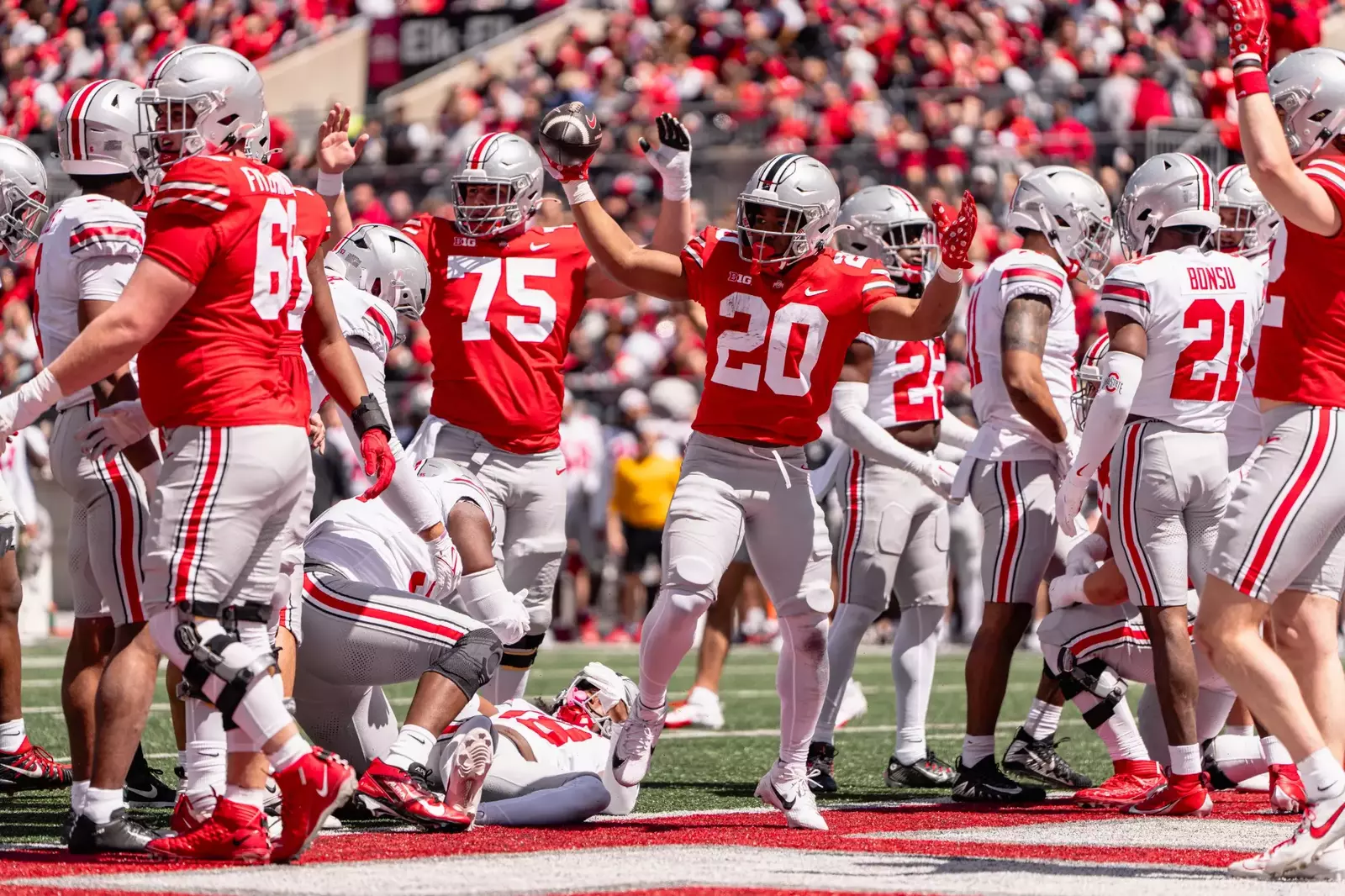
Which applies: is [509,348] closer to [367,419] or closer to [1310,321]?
[367,419]

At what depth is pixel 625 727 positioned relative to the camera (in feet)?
19.0

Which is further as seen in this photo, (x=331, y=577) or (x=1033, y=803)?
(x=1033, y=803)

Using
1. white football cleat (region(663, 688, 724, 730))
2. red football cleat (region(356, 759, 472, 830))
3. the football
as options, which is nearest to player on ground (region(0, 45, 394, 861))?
red football cleat (region(356, 759, 472, 830))

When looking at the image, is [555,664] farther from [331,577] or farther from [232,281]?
[232,281]

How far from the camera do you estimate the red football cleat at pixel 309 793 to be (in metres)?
4.55

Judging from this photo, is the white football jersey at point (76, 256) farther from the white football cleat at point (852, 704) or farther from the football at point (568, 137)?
the white football cleat at point (852, 704)

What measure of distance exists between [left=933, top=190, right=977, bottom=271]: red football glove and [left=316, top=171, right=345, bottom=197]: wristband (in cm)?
188

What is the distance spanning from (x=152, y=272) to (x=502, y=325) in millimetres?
2364

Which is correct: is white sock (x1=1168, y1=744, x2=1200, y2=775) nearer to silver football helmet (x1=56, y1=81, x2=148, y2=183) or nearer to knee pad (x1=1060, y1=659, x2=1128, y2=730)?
knee pad (x1=1060, y1=659, x2=1128, y2=730)

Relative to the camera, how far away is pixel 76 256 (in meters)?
5.18

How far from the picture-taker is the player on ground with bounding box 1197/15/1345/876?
457 cm

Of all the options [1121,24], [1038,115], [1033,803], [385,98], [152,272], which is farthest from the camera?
[385,98]

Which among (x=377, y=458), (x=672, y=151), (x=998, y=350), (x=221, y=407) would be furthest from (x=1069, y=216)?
(x=221, y=407)

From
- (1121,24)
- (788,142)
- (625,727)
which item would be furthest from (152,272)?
(1121,24)
